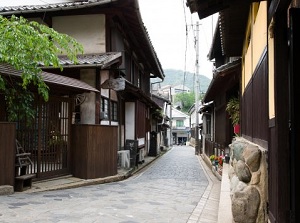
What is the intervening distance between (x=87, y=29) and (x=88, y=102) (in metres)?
3.75

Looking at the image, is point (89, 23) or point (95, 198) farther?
point (89, 23)

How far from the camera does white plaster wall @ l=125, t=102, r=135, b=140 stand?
65.9ft

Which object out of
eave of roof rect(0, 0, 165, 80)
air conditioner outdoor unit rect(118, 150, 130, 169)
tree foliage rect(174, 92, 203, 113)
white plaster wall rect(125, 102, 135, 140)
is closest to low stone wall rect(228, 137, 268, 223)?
eave of roof rect(0, 0, 165, 80)

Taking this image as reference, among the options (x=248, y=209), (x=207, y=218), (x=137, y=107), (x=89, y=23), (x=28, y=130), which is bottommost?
(x=207, y=218)

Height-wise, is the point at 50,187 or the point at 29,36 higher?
the point at 29,36

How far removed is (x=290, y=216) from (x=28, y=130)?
8861 mm

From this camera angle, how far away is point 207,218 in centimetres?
786

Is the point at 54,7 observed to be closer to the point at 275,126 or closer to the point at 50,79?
the point at 50,79

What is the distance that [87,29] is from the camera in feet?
52.2

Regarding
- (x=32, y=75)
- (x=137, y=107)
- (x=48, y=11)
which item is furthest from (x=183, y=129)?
(x=32, y=75)

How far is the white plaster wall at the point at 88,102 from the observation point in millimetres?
14109

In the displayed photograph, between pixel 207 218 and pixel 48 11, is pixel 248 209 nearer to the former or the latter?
pixel 207 218

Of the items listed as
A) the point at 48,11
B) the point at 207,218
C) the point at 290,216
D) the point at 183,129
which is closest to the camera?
the point at 290,216

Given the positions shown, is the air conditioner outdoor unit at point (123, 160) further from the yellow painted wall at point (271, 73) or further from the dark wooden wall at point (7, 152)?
the yellow painted wall at point (271, 73)
